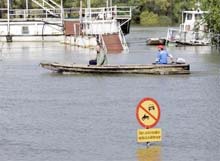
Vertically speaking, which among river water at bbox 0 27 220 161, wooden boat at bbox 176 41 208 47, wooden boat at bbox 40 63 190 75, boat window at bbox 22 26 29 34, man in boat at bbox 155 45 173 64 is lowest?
wooden boat at bbox 176 41 208 47

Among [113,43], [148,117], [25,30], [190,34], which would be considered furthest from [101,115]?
[25,30]

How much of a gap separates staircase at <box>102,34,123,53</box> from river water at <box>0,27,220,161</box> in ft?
56.7

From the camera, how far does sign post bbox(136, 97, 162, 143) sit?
19.4 metres

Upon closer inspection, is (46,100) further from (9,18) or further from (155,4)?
(155,4)

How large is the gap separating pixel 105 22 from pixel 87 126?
48799mm

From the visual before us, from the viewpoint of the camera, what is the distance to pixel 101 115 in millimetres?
28156

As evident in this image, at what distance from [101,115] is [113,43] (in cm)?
3957

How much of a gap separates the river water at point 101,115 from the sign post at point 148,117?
701 mm

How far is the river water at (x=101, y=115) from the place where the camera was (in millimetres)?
21453

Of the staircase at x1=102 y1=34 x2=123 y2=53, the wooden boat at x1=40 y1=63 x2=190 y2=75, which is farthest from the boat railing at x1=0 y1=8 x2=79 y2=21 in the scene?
the wooden boat at x1=40 y1=63 x2=190 y2=75

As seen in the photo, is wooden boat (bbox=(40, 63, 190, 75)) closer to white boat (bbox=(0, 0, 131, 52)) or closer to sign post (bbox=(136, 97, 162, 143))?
sign post (bbox=(136, 97, 162, 143))

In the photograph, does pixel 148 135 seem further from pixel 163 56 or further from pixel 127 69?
pixel 127 69

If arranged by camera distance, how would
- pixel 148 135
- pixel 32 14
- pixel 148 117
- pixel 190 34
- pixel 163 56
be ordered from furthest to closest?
pixel 32 14 < pixel 190 34 < pixel 163 56 < pixel 148 135 < pixel 148 117

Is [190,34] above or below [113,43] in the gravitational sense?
above
